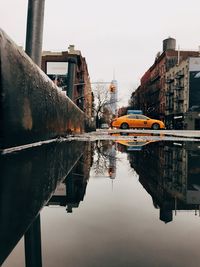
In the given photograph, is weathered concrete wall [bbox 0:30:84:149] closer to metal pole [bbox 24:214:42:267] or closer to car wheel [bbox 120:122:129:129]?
metal pole [bbox 24:214:42:267]

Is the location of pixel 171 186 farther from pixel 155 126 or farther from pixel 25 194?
pixel 155 126

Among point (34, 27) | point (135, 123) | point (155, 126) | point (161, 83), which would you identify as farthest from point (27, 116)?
point (161, 83)

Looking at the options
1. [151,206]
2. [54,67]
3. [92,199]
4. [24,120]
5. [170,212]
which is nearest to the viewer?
[170,212]

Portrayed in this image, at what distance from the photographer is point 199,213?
193 centimetres

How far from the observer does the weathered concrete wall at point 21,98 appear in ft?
12.5

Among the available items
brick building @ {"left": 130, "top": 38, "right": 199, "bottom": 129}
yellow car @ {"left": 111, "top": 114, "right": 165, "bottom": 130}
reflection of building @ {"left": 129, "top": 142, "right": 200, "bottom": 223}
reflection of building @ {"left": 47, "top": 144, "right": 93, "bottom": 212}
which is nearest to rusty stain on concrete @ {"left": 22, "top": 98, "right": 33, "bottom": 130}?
reflection of building @ {"left": 47, "top": 144, "right": 93, "bottom": 212}

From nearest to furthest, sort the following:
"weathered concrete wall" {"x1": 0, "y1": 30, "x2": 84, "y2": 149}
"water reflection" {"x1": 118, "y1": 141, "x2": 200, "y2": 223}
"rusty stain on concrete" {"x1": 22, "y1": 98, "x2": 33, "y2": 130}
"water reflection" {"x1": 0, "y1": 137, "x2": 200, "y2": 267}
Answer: "water reflection" {"x1": 0, "y1": 137, "x2": 200, "y2": 267} → "water reflection" {"x1": 118, "y1": 141, "x2": 200, "y2": 223} → "weathered concrete wall" {"x1": 0, "y1": 30, "x2": 84, "y2": 149} → "rusty stain on concrete" {"x1": 22, "y1": 98, "x2": 33, "y2": 130}

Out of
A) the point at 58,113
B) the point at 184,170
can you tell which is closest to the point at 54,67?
the point at 58,113

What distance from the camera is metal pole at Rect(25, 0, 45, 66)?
812 cm

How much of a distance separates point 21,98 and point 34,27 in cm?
454

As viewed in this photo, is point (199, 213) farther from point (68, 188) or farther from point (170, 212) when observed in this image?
point (68, 188)

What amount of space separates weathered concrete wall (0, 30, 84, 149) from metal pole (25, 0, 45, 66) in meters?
2.21

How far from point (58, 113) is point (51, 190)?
5.44 meters

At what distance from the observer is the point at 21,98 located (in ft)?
14.5
